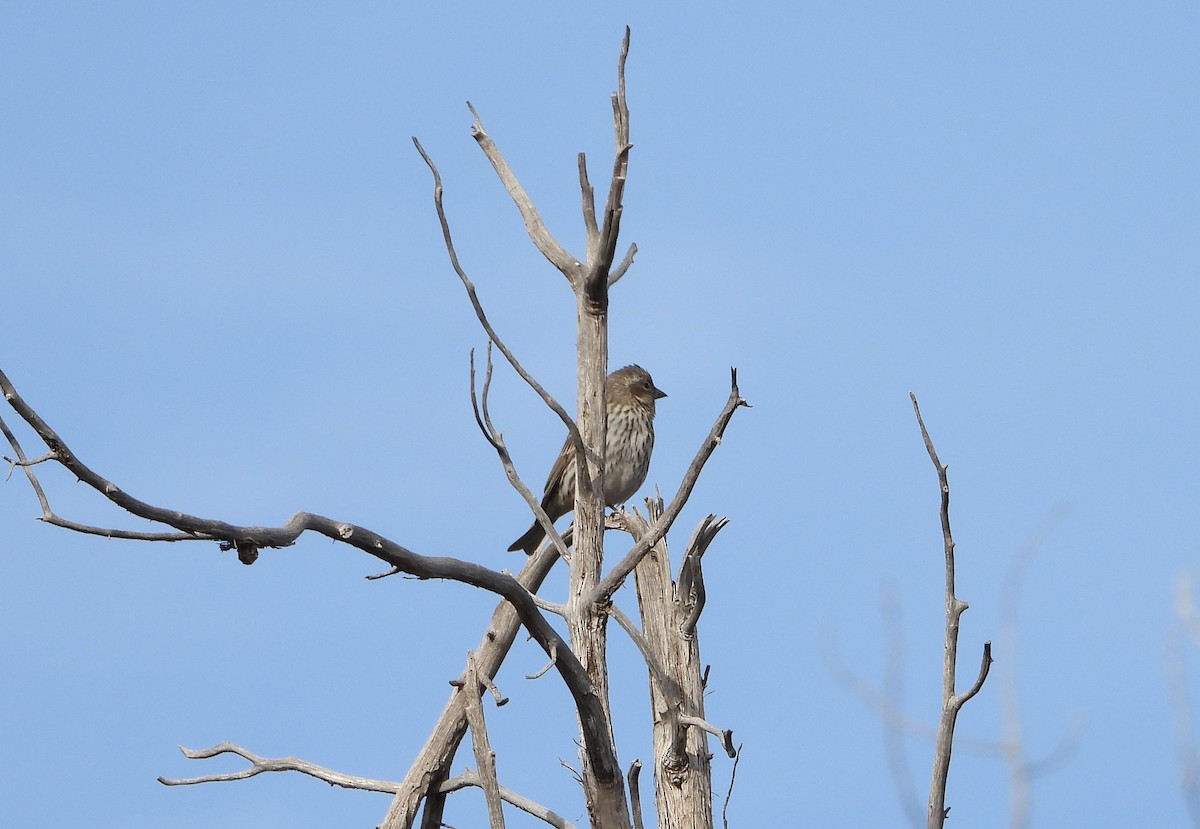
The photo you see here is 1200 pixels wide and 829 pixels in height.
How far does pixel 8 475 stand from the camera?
3.57 m

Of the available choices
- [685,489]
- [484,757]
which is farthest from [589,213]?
[484,757]

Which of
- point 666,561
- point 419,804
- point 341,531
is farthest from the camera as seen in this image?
point 666,561

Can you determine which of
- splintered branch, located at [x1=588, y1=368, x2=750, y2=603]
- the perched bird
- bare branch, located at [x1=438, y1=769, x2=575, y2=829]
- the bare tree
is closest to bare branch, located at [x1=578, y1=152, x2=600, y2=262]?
the bare tree

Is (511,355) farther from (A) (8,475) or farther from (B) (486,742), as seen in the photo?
(A) (8,475)

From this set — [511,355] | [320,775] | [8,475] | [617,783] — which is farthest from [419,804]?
[8,475]

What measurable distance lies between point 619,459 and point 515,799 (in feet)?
11.4

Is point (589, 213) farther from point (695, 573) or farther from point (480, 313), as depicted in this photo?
point (695, 573)

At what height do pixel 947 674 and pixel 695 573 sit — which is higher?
pixel 695 573

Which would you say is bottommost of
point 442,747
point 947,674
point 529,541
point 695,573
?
point 947,674

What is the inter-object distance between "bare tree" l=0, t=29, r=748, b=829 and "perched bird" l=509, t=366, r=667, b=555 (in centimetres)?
108

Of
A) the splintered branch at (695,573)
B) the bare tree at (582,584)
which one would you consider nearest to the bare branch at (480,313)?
the bare tree at (582,584)

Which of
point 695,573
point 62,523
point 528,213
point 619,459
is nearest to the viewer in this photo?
point 62,523

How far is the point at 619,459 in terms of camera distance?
942cm

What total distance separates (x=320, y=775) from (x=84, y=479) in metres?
3.59
